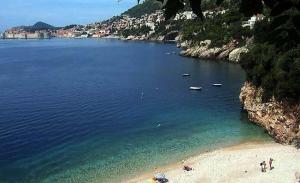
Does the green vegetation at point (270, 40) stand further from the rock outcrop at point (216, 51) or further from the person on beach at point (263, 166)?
the person on beach at point (263, 166)

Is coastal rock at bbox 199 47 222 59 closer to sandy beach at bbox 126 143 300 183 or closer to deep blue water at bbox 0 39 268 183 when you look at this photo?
deep blue water at bbox 0 39 268 183

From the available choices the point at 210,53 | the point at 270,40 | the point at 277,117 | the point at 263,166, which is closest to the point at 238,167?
the point at 263,166

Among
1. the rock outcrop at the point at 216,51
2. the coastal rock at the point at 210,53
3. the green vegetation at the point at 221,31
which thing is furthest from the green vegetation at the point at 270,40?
the coastal rock at the point at 210,53

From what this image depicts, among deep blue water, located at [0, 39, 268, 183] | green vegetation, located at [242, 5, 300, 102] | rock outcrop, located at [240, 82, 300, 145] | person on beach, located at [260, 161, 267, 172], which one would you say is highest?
green vegetation, located at [242, 5, 300, 102]

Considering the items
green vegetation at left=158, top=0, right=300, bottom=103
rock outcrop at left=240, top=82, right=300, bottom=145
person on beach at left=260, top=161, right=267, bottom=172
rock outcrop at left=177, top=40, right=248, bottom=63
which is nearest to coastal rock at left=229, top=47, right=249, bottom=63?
rock outcrop at left=177, top=40, right=248, bottom=63

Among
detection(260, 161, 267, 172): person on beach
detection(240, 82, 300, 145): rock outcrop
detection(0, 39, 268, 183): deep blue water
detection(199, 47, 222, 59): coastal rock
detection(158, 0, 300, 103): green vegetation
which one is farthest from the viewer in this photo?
detection(199, 47, 222, 59): coastal rock

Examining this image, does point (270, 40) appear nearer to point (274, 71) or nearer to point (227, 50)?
point (274, 71)
